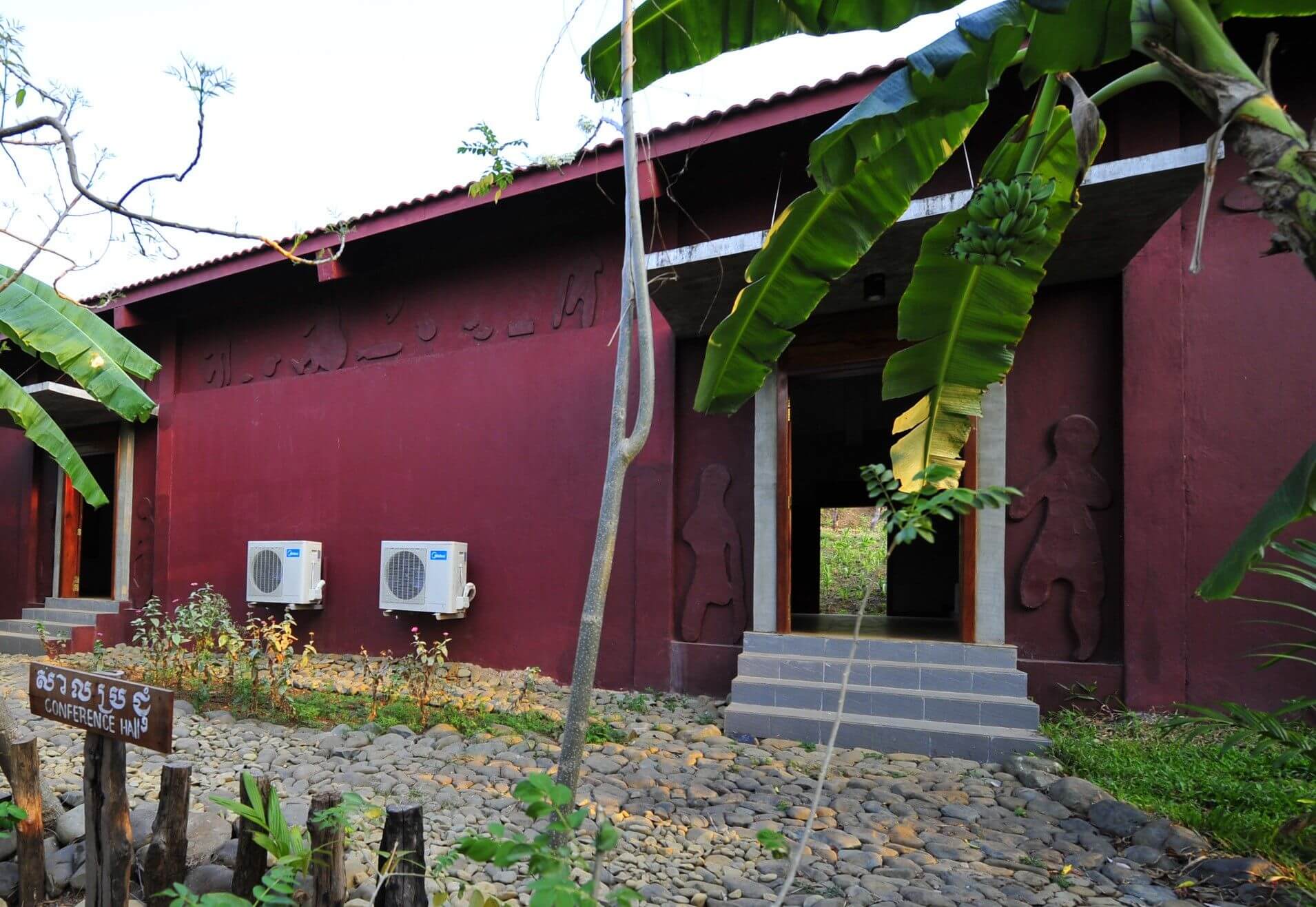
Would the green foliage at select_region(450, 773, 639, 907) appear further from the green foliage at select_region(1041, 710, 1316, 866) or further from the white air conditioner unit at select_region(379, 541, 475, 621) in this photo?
the white air conditioner unit at select_region(379, 541, 475, 621)

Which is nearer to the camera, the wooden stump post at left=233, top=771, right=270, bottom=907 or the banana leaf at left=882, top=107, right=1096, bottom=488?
the wooden stump post at left=233, top=771, right=270, bottom=907

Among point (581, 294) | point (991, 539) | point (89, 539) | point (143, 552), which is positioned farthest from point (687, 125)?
point (89, 539)

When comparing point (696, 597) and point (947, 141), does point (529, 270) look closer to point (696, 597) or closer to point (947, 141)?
point (696, 597)

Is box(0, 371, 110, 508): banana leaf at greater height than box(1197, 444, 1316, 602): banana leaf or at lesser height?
greater

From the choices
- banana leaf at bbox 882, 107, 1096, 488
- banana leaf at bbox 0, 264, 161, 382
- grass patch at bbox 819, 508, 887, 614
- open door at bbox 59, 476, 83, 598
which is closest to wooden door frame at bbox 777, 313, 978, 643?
banana leaf at bbox 882, 107, 1096, 488

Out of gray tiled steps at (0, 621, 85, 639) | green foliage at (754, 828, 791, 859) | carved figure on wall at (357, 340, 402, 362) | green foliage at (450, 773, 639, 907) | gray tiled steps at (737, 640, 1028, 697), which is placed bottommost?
gray tiled steps at (0, 621, 85, 639)

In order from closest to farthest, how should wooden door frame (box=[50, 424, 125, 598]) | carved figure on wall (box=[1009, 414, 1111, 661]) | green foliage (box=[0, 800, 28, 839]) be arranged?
1. green foliage (box=[0, 800, 28, 839])
2. carved figure on wall (box=[1009, 414, 1111, 661])
3. wooden door frame (box=[50, 424, 125, 598])

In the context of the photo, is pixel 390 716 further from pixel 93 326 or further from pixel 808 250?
pixel 808 250

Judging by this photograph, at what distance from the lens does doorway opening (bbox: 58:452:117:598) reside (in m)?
10.1

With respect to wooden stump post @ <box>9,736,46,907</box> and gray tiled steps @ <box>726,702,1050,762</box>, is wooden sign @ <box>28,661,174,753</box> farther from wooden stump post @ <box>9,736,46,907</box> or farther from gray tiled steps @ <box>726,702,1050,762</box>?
gray tiled steps @ <box>726,702,1050,762</box>

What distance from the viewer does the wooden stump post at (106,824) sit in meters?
2.56

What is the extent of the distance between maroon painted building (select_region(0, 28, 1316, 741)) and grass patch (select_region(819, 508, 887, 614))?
2.41 m

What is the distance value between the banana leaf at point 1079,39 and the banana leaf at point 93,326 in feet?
18.7

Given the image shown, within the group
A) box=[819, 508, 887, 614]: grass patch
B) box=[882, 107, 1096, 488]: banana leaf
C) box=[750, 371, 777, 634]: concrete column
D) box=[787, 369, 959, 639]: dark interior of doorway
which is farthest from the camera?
box=[819, 508, 887, 614]: grass patch
